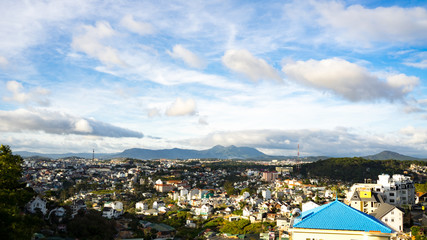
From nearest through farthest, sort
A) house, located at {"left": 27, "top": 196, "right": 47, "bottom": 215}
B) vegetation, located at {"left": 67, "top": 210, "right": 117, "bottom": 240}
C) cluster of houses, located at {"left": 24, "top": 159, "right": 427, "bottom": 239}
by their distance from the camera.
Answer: cluster of houses, located at {"left": 24, "top": 159, "right": 427, "bottom": 239} < vegetation, located at {"left": 67, "top": 210, "right": 117, "bottom": 240} < house, located at {"left": 27, "top": 196, "right": 47, "bottom": 215}

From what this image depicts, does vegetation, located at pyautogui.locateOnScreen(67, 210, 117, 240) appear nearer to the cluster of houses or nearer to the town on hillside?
the town on hillside

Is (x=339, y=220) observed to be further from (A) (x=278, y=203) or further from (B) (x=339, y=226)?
(A) (x=278, y=203)

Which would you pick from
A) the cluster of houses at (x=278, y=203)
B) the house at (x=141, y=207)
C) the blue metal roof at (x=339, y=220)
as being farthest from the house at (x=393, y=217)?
the house at (x=141, y=207)

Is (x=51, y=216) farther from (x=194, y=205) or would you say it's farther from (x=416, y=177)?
(x=416, y=177)

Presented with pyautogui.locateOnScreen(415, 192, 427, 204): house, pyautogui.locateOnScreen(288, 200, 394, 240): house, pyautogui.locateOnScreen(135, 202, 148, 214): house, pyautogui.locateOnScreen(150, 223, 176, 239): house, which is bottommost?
pyautogui.locateOnScreen(135, 202, 148, 214): house

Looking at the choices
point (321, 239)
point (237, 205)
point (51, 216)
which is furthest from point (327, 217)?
point (237, 205)

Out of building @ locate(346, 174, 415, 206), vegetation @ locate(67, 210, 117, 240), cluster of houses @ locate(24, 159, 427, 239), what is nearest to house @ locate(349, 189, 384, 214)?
cluster of houses @ locate(24, 159, 427, 239)

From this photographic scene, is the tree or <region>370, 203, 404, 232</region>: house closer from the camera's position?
→ the tree

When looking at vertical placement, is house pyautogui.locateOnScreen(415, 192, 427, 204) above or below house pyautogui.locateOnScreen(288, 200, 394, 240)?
below
